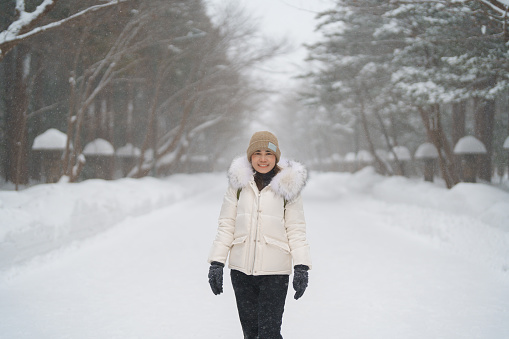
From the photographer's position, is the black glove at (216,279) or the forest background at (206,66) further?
the forest background at (206,66)

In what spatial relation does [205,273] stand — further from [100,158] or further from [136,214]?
[100,158]

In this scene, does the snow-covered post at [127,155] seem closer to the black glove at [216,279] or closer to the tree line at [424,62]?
the tree line at [424,62]

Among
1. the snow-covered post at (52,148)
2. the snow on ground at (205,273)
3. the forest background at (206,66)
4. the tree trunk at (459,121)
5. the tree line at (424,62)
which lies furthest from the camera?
the tree trunk at (459,121)

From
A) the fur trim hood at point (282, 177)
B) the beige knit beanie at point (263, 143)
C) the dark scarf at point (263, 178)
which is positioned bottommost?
the dark scarf at point (263, 178)

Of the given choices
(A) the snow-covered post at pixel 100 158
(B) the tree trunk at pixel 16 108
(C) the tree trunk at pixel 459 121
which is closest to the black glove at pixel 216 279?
(B) the tree trunk at pixel 16 108

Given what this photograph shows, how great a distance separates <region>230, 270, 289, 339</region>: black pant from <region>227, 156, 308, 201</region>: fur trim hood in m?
0.59

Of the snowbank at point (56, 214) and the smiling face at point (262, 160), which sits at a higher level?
the smiling face at point (262, 160)

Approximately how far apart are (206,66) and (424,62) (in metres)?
11.7

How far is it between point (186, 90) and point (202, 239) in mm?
13606

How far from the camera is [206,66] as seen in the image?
22.2 meters

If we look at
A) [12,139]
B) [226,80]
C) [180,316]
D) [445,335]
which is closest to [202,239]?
[180,316]

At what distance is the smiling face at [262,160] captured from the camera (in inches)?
129

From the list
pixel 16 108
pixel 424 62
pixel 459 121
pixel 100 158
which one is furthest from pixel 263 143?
pixel 100 158

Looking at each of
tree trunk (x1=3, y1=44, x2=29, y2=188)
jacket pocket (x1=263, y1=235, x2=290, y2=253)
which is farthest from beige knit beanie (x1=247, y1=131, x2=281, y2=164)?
tree trunk (x1=3, y1=44, x2=29, y2=188)
